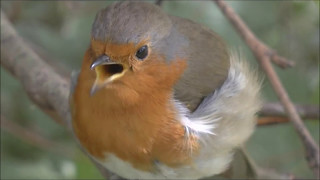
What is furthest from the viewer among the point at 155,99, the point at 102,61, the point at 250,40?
the point at 250,40

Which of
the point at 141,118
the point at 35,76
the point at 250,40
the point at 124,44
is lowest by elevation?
the point at 141,118

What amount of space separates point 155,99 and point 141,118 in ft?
0.25

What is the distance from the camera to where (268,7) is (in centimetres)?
337

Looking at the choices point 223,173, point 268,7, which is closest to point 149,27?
point 223,173

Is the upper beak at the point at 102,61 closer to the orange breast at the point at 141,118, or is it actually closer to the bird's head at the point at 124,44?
the bird's head at the point at 124,44

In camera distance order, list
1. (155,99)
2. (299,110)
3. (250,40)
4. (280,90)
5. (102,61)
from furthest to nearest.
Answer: (299,110)
(250,40)
(280,90)
(155,99)
(102,61)

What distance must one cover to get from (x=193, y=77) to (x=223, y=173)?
0.51m

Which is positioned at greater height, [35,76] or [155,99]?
[35,76]

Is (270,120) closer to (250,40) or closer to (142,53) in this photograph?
(250,40)

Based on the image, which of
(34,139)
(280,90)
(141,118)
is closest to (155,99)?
(141,118)

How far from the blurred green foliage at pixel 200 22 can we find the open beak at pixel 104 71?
76 cm

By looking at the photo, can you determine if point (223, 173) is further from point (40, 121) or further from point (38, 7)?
point (38, 7)

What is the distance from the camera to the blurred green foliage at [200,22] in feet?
10.8

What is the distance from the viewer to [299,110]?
303 cm
